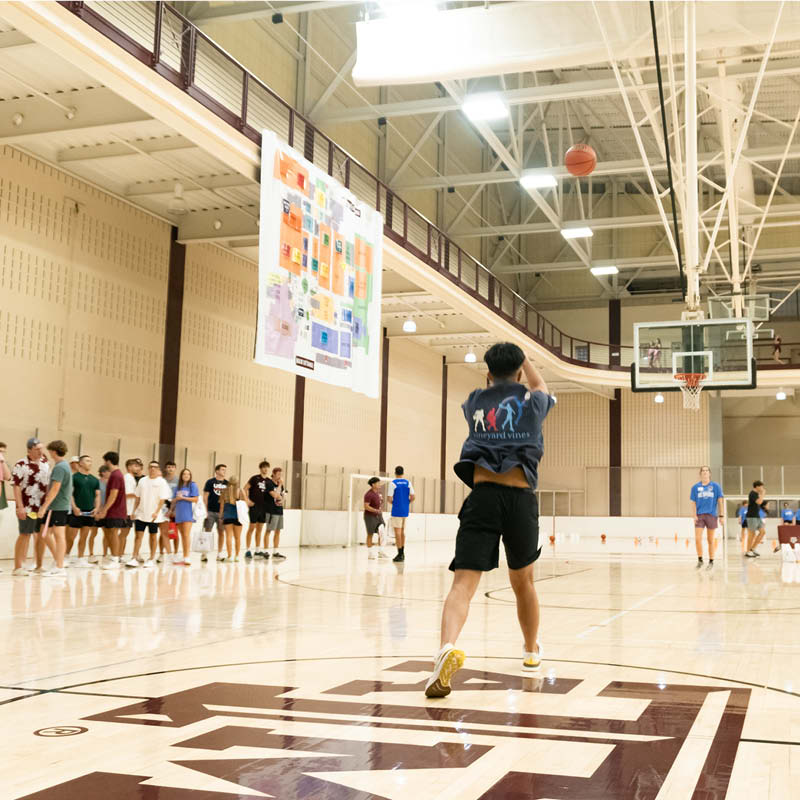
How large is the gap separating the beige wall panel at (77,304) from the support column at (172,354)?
180 mm

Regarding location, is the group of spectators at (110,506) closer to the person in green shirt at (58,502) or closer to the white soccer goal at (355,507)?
the person in green shirt at (58,502)

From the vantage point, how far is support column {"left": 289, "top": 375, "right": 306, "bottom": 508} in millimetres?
24234

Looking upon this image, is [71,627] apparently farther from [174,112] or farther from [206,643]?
[174,112]

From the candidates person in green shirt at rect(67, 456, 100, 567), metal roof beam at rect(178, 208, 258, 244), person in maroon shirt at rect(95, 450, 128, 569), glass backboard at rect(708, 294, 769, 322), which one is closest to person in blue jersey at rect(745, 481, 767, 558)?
glass backboard at rect(708, 294, 769, 322)

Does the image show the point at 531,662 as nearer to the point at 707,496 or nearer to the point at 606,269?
the point at 707,496

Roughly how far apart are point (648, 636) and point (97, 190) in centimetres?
1425

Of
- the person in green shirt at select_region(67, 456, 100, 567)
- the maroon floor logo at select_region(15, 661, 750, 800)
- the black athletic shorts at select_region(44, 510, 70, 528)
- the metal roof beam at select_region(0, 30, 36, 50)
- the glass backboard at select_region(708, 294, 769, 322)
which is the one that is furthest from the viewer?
the glass backboard at select_region(708, 294, 769, 322)

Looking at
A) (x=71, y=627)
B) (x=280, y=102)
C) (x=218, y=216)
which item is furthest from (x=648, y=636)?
(x=218, y=216)

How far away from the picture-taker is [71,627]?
679 cm

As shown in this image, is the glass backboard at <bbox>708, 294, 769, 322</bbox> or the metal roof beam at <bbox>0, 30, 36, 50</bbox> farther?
the glass backboard at <bbox>708, 294, 769, 322</bbox>

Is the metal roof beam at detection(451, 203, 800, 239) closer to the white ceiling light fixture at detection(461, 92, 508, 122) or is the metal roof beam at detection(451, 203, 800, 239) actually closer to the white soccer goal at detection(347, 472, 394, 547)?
the white ceiling light fixture at detection(461, 92, 508, 122)

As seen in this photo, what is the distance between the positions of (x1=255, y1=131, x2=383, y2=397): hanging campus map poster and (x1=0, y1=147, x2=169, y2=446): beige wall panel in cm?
397

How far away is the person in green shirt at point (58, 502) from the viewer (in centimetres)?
1188

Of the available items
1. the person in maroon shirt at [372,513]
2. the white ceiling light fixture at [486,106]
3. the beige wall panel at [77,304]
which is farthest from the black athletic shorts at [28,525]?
the white ceiling light fixture at [486,106]
